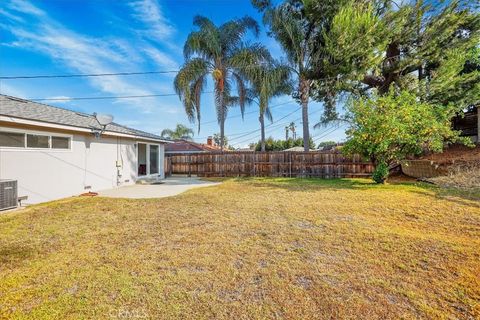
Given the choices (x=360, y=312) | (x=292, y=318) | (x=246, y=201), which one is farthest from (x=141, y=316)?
(x=246, y=201)

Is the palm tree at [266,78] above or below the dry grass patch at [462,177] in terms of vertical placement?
above

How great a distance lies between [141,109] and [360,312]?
2206cm

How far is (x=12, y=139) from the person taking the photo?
6.26 metres

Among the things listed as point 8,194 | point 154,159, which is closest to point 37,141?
point 8,194

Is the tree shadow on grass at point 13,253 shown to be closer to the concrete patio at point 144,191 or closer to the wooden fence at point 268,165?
the concrete patio at point 144,191

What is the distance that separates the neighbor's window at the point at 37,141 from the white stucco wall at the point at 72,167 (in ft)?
0.51

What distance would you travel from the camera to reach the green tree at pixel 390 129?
846 cm

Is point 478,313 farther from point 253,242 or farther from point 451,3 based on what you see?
point 451,3

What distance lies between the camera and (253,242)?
377 centimetres

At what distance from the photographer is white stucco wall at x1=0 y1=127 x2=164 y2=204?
6.40 metres

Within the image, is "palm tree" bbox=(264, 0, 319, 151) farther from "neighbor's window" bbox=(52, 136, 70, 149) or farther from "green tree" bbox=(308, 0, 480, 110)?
"neighbor's window" bbox=(52, 136, 70, 149)

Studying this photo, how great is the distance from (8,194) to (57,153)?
2.00 meters

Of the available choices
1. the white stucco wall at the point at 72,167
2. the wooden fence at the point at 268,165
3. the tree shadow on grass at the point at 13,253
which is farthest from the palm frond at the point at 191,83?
the tree shadow on grass at the point at 13,253

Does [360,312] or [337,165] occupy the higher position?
[337,165]
